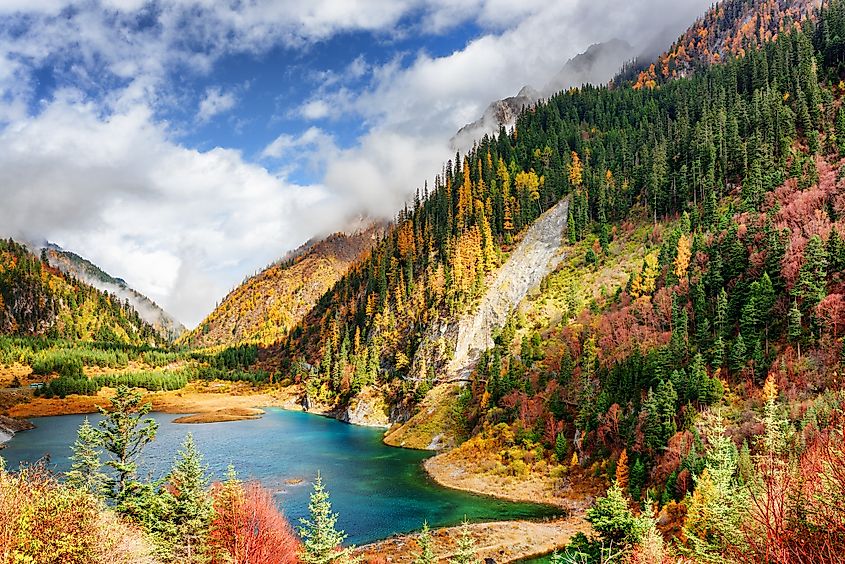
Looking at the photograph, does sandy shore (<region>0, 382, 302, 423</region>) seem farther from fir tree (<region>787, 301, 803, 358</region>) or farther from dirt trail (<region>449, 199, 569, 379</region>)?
fir tree (<region>787, 301, 803, 358</region>)

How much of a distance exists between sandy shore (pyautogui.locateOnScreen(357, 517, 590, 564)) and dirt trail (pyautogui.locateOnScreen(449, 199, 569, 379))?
58.4 metres

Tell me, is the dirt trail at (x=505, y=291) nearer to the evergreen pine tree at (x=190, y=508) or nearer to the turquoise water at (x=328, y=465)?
the turquoise water at (x=328, y=465)

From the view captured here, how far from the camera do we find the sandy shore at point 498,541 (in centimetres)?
5081

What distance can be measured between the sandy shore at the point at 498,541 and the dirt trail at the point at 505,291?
58409 mm

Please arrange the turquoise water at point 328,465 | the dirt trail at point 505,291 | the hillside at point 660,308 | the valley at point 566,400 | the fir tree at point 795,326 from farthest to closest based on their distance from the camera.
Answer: the dirt trail at point 505,291 → the turquoise water at point 328,465 → the fir tree at point 795,326 → the hillside at point 660,308 → the valley at point 566,400

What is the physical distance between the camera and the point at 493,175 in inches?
6698

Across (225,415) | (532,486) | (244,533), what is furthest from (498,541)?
(225,415)

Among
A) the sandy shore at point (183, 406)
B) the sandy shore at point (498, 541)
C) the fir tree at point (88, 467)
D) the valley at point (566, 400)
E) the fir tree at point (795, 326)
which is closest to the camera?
the valley at point (566, 400)

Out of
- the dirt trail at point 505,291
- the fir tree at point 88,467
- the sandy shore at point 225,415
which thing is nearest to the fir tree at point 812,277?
the dirt trail at point 505,291

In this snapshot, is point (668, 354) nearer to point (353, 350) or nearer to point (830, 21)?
point (830, 21)

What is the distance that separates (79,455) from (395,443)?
71754 mm

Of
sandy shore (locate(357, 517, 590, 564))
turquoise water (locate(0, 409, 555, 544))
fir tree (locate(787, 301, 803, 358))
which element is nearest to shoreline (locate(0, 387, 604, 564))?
sandy shore (locate(357, 517, 590, 564))

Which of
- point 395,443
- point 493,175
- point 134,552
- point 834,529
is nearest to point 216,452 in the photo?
point 395,443

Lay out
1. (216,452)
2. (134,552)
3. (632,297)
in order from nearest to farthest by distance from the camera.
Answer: (134,552) → (632,297) → (216,452)
